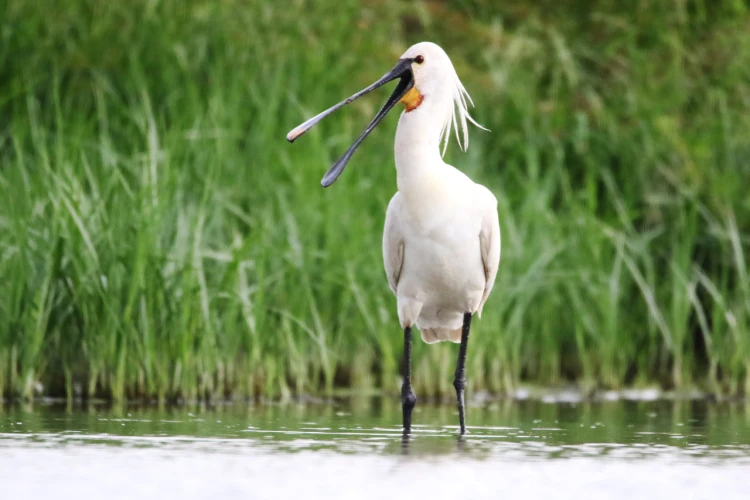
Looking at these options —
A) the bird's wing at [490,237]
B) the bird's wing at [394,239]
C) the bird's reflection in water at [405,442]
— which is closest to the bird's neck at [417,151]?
the bird's wing at [394,239]

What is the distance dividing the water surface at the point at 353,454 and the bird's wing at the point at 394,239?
0.82m

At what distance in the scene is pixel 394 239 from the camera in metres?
7.40

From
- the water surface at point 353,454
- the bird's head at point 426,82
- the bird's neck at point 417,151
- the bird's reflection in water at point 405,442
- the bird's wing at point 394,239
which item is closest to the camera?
the water surface at point 353,454

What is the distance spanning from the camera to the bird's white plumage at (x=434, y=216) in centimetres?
714

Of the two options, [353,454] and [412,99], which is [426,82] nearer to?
[412,99]

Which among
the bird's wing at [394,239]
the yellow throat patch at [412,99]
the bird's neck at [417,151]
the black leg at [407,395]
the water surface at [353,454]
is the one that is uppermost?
the yellow throat patch at [412,99]

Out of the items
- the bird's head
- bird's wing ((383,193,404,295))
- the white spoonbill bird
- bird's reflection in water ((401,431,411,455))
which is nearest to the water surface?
bird's reflection in water ((401,431,411,455))

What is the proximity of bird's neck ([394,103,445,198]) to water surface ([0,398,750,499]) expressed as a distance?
120 cm

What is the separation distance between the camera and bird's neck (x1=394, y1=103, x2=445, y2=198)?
7102 mm

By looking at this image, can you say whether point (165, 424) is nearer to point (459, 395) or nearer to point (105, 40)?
point (459, 395)

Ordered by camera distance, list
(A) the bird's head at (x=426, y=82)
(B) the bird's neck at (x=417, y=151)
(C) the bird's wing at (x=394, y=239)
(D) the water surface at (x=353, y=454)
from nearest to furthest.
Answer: (D) the water surface at (x=353, y=454), (B) the bird's neck at (x=417, y=151), (A) the bird's head at (x=426, y=82), (C) the bird's wing at (x=394, y=239)

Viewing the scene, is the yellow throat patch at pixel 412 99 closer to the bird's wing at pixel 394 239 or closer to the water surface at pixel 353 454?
the bird's wing at pixel 394 239

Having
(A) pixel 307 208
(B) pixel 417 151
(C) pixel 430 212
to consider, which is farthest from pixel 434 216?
(A) pixel 307 208

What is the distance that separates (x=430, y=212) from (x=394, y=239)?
0.33 meters
